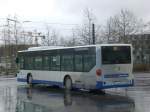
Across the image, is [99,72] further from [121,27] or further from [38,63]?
[121,27]

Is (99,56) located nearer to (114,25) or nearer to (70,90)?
(70,90)

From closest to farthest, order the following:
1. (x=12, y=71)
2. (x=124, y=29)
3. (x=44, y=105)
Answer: (x=44, y=105) < (x=12, y=71) < (x=124, y=29)

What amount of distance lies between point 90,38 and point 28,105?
147ft

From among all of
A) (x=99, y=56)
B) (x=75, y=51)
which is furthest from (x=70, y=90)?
(x=99, y=56)

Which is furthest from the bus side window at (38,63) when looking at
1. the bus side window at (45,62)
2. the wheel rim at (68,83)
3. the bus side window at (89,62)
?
the bus side window at (89,62)

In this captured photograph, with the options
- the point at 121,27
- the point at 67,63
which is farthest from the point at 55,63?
the point at 121,27

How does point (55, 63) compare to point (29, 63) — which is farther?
point (29, 63)

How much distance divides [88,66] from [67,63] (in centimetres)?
259

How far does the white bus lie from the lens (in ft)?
66.6

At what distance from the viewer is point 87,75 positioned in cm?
2102

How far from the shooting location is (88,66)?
21062 mm

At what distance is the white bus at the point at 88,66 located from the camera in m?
20.3

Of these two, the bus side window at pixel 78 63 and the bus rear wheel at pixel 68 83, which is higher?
the bus side window at pixel 78 63

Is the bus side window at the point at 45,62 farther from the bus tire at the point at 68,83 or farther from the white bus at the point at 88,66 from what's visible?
the bus tire at the point at 68,83
